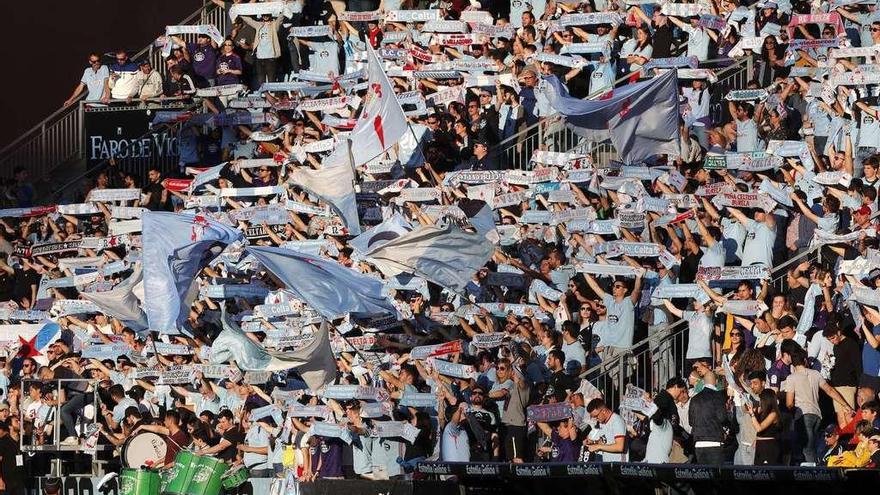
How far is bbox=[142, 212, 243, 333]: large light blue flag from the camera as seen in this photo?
90.1ft

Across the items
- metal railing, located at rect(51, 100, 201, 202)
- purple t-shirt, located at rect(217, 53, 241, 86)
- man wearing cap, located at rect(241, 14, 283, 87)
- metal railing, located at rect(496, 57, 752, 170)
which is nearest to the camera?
metal railing, located at rect(496, 57, 752, 170)

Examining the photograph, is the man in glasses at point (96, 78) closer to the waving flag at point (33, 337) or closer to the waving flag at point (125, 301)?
the waving flag at point (33, 337)

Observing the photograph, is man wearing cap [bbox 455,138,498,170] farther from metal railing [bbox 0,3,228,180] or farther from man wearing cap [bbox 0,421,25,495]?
metal railing [bbox 0,3,228,180]

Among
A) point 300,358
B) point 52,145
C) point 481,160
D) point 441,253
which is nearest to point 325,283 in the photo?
point 300,358

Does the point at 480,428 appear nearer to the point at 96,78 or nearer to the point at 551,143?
the point at 551,143

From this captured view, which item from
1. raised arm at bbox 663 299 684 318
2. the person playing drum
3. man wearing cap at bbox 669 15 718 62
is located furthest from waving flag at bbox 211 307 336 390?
man wearing cap at bbox 669 15 718 62

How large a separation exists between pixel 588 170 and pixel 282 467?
567 cm

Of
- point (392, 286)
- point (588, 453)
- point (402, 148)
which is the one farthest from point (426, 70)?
point (588, 453)

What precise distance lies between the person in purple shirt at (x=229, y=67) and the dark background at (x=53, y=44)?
168 inches

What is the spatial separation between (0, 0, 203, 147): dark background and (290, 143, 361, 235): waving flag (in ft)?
32.6

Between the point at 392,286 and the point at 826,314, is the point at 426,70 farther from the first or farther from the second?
the point at 826,314

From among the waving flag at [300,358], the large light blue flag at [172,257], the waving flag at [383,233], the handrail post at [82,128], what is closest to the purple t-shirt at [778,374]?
the waving flag at [300,358]

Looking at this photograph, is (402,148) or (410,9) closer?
(402,148)

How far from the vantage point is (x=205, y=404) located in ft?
90.7
